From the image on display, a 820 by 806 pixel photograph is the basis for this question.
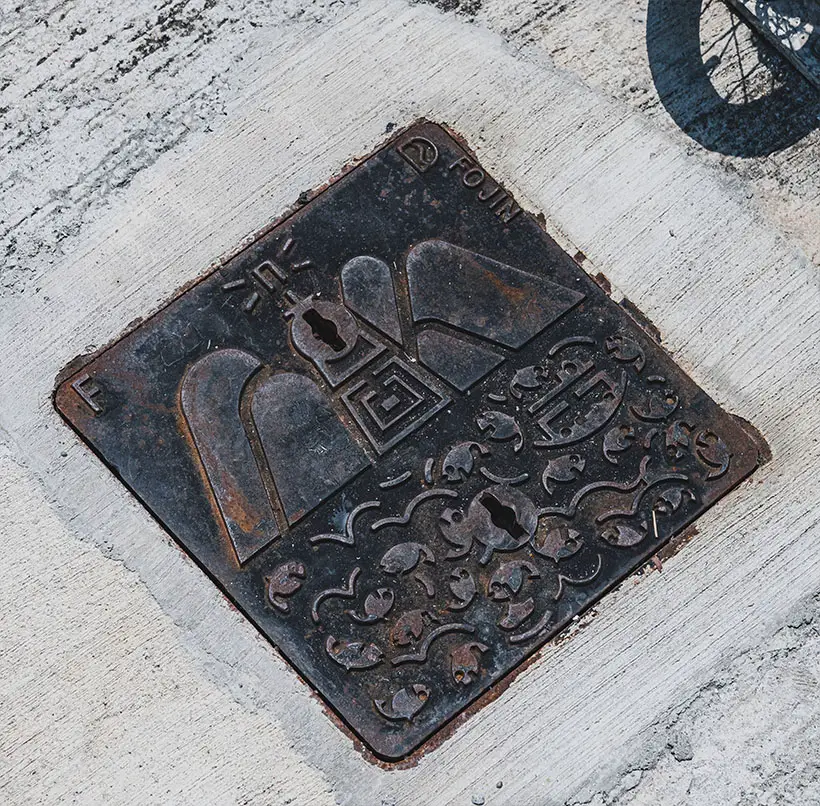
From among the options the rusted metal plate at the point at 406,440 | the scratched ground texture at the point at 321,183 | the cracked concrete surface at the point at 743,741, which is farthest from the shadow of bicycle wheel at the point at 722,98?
the cracked concrete surface at the point at 743,741

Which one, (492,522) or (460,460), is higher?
(460,460)

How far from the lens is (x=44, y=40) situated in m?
3.37

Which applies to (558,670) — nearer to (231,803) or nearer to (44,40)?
(231,803)

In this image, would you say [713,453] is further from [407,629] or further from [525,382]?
[407,629]

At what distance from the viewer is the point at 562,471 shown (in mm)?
2961

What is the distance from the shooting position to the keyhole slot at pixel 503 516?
9.61ft

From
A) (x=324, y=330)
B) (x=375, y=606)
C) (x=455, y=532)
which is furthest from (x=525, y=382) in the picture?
(x=375, y=606)

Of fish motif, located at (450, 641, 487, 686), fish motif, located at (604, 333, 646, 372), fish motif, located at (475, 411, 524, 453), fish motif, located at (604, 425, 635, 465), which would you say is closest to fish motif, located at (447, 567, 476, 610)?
fish motif, located at (450, 641, 487, 686)

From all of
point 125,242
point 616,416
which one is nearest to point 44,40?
point 125,242

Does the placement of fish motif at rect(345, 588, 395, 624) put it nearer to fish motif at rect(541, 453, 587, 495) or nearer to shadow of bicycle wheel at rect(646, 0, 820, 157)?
fish motif at rect(541, 453, 587, 495)

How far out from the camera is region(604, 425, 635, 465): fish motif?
117 inches

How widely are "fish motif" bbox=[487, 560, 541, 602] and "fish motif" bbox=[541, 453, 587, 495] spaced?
23 centimetres

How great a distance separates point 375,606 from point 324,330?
850 mm

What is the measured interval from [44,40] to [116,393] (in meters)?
1.27
